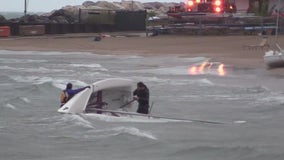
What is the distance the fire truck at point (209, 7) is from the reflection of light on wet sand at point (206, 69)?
89.9 ft

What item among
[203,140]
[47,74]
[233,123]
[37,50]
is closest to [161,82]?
[47,74]

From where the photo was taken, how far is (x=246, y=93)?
24531 mm

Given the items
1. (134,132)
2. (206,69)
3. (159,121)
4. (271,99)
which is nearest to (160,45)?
(206,69)

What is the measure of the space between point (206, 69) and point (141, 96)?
16.9 metres

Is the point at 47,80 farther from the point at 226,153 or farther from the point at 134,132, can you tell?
the point at 226,153

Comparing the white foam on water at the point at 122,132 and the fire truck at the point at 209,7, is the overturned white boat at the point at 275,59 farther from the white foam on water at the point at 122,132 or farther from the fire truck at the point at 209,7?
the fire truck at the point at 209,7

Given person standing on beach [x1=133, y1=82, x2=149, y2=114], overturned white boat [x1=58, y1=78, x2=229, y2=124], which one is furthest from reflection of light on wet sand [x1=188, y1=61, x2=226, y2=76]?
person standing on beach [x1=133, y1=82, x2=149, y2=114]

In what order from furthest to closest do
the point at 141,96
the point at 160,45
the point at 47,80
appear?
the point at 160,45 < the point at 47,80 < the point at 141,96

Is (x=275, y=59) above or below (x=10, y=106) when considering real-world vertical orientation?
above

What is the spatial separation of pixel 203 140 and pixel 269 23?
135 ft

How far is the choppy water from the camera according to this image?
45.3ft

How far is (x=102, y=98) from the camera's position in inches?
683

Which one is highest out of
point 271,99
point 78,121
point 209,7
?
point 209,7

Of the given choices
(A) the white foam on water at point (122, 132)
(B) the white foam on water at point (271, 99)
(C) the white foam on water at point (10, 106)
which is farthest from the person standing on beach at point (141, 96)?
(B) the white foam on water at point (271, 99)
